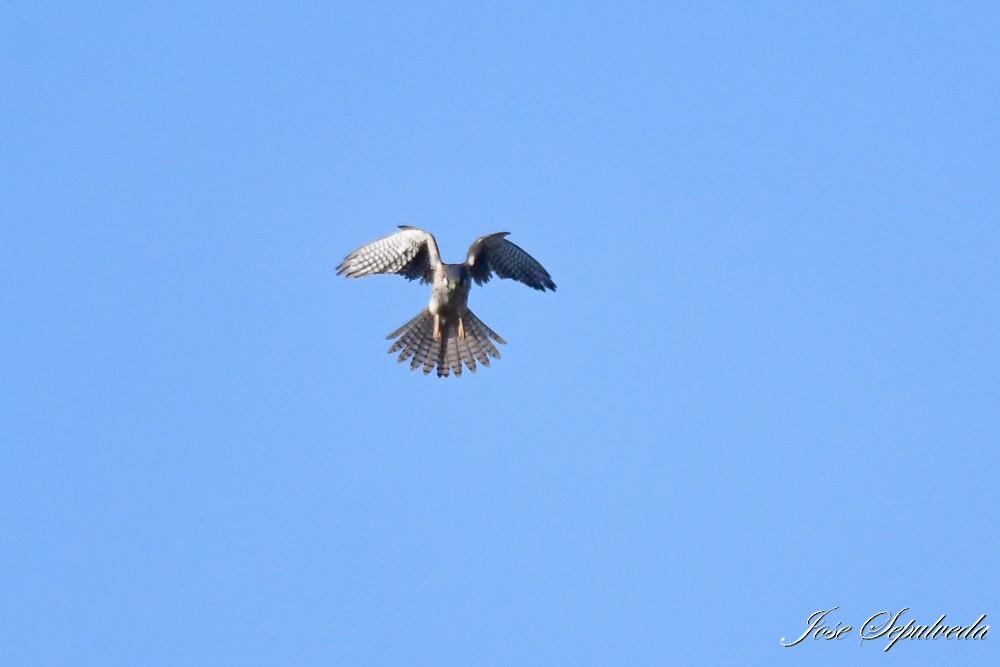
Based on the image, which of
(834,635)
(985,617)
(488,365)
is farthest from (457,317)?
(985,617)

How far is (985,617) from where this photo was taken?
16984 millimetres

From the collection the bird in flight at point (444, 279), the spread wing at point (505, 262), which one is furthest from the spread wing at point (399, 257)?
the spread wing at point (505, 262)

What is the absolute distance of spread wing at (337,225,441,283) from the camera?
857 inches

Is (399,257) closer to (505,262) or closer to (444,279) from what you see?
(444,279)

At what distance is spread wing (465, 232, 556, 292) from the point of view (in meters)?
21.8

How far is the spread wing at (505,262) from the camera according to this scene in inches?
858

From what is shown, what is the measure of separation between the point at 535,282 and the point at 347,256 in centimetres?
278

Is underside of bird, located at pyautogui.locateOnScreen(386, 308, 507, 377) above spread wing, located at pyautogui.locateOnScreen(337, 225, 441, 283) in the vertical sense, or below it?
below

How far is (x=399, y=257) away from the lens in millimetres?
22172

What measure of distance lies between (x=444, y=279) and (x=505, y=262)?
976 mm

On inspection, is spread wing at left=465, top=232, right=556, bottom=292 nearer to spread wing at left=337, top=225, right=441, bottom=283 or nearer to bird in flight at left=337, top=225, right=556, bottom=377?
bird in flight at left=337, top=225, right=556, bottom=377

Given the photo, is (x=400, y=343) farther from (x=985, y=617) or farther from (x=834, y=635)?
(x=985, y=617)

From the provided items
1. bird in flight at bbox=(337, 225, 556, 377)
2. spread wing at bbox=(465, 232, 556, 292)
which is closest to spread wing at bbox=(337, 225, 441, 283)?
bird in flight at bbox=(337, 225, 556, 377)

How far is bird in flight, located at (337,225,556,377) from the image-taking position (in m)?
21.8
